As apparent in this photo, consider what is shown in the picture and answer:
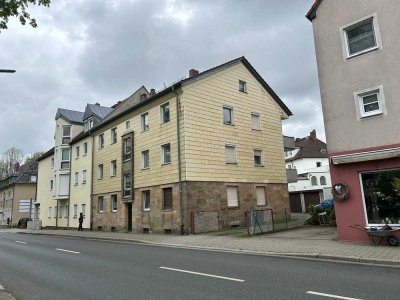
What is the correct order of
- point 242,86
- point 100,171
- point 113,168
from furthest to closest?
point 100,171 → point 113,168 → point 242,86

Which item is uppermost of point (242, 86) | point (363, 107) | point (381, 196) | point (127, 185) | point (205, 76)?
point (242, 86)

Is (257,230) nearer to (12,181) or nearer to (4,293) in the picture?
(4,293)

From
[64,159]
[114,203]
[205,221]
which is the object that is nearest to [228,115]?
[205,221]

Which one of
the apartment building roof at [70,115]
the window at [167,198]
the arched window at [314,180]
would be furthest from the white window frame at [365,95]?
the arched window at [314,180]

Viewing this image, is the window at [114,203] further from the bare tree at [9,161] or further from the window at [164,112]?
the bare tree at [9,161]

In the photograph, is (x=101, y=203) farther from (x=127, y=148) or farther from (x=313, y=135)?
(x=313, y=135)

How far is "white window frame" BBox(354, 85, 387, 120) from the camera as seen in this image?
45.1 ft

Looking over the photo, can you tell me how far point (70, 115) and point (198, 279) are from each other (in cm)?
3764

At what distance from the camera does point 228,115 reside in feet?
87.0

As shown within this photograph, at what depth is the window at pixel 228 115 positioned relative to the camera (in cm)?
2617

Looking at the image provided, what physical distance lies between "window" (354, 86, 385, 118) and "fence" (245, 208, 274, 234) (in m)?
7.27

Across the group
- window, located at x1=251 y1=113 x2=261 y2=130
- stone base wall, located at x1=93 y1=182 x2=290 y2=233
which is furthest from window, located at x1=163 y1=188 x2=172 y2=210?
window, located at x1=251 y1=113 x2=261 y2=130

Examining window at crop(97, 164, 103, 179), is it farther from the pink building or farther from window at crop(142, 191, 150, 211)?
the pink building

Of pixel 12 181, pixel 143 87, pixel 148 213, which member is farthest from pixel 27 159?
pixel 148 213
